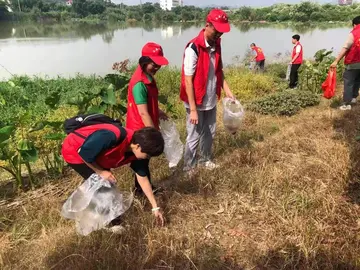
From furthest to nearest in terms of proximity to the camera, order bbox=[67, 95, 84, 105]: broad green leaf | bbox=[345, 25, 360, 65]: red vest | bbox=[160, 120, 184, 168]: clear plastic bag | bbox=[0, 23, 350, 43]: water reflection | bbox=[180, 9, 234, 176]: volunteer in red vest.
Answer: bbox=[0, 23, 350, 43]: water reflection → bbox=[345, 25, 360, 65]: red vest → bbox=[67, 95, 84, 105]: broad green leaf → bbox=[160, 120, 184, 168]: clear plastic bag → bbox=[180, 9, 234, 176]: volunteer in red vest

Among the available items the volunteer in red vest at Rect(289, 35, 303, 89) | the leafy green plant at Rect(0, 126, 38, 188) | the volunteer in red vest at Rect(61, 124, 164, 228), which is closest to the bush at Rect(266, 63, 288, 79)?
the volunteer in red vest at Rect(289, 35, 303, 89)

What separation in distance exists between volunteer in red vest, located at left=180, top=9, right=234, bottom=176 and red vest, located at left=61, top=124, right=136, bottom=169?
941 millimetres

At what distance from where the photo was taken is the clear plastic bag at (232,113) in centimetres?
329

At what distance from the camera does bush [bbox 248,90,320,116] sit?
16.6 ft

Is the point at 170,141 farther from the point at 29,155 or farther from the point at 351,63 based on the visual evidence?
the point at 351,63

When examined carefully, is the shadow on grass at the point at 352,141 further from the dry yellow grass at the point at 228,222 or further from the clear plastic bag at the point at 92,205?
the clear plastic bag at the point at 92,205

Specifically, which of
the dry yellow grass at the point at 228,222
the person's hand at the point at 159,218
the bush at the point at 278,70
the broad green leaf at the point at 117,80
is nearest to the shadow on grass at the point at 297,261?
the dry yellow grass at the point at 228,222

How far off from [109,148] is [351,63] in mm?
4030

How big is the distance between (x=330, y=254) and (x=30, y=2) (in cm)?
6156

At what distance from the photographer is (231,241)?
2.08 metres

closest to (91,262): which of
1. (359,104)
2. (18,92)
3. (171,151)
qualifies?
(171,151)

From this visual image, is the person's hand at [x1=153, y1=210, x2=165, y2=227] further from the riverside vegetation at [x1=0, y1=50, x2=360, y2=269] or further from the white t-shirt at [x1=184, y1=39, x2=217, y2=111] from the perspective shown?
the white t-shirt at [x1=184, y1=39, x2=217, y2=111]

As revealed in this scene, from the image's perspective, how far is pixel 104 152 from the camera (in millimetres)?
1900

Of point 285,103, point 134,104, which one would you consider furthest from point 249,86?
point 134,104
